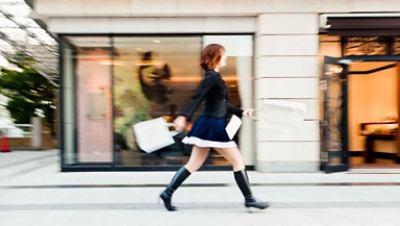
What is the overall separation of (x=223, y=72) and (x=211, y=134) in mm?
4600

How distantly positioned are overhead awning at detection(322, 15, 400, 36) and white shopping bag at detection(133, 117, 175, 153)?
3855 mm

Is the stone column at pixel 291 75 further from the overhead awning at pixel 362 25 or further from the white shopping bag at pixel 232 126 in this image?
the white shopping bag at pixel 232 126

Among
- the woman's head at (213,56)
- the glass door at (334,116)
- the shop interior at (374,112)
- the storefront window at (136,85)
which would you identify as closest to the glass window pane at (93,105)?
the storefront window at (136,85)

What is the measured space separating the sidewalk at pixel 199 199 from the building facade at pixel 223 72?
2.06 feet

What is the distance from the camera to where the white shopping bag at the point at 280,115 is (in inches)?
363

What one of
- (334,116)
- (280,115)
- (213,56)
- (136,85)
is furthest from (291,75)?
(213,56)

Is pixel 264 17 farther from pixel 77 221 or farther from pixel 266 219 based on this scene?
pixel 77 221

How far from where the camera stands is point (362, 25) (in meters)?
9.11

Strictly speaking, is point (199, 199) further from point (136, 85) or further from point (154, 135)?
point (136, 85)

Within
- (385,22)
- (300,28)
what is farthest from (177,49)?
(385,22)

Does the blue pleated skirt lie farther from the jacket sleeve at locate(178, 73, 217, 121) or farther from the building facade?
the building facade

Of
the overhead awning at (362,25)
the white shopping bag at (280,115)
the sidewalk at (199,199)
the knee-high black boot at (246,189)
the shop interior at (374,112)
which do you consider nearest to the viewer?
the sidewalk at (199,199)

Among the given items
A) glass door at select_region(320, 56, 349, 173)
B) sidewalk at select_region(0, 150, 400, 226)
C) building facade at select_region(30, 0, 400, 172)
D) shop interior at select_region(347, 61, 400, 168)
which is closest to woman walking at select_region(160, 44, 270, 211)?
sidewalk at select_region(0, 150, 400, 226)

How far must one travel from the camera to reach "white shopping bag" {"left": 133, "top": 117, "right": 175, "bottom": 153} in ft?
32.5
